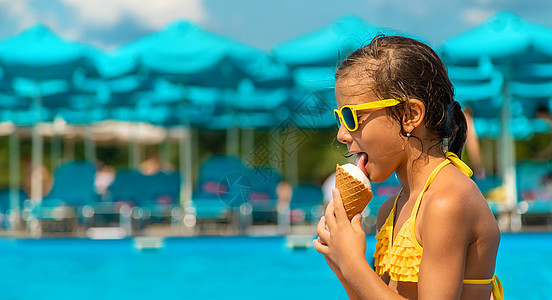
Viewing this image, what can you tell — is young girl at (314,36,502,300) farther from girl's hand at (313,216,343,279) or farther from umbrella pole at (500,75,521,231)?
umbrella pole at (500,75,521,231)

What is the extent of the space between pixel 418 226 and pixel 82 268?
20.8 ft

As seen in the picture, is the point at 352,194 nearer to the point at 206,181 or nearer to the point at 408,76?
the point at 408,76

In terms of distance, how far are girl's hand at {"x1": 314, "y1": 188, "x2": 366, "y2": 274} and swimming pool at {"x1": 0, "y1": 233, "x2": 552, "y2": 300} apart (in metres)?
4.19

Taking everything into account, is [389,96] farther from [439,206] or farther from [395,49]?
[439,206]

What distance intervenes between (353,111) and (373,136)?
65 mm

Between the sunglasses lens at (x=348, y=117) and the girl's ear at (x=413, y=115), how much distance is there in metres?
0.11

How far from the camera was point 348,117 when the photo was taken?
4.05ft

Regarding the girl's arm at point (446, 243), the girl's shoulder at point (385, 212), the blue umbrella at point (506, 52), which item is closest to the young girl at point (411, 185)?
the girl's arm at point (446, 243)

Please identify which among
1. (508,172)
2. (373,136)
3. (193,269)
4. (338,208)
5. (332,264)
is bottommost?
(193,269)

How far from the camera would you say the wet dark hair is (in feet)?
3.87

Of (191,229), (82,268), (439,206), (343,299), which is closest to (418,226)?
(439,206)

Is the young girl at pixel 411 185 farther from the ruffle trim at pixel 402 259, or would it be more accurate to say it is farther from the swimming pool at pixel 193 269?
the swimming pool at pixel 193 269

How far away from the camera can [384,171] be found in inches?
48.7

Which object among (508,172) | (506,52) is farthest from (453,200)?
(508,172)
